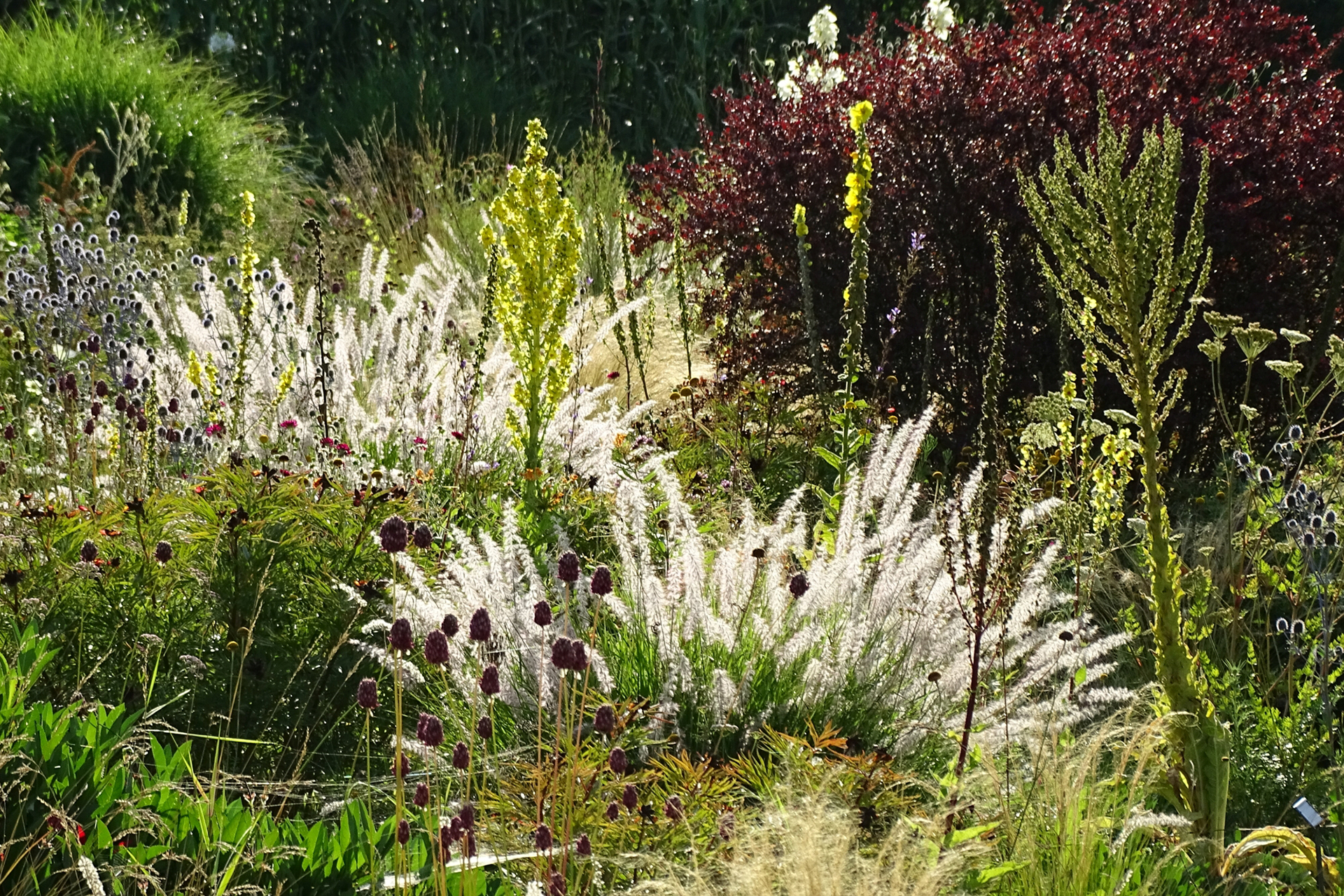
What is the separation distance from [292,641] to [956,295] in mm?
3430

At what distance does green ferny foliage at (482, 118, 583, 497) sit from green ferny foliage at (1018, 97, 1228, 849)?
183 cm

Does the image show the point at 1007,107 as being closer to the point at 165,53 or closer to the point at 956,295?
the point at 956,295

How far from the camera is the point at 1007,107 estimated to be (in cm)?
557

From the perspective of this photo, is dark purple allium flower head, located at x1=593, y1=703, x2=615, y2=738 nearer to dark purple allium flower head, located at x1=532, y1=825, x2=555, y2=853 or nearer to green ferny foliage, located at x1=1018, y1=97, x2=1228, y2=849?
dark purple allium flower head, located at x1=532, y1=825, x2=555, y2=853

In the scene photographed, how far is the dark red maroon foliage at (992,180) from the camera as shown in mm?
5383

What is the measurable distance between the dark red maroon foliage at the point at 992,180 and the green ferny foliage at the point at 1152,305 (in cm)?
239

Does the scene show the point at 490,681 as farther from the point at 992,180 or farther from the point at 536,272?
the point at 992,180

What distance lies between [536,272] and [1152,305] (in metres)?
2.17

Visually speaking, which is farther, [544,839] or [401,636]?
[544,839]

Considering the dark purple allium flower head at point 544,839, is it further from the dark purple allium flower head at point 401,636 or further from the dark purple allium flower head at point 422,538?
the dark purple allium flower head at point 422,538

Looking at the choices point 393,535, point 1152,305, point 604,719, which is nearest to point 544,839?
point 604,719

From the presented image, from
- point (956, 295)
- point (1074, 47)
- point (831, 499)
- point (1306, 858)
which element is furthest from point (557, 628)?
point (1074, 47)

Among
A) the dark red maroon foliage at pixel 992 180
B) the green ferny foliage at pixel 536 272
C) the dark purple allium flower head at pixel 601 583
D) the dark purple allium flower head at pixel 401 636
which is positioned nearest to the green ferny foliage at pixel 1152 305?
the dark purple allium flower head at pixel 601 583

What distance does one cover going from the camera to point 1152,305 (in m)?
2.65
